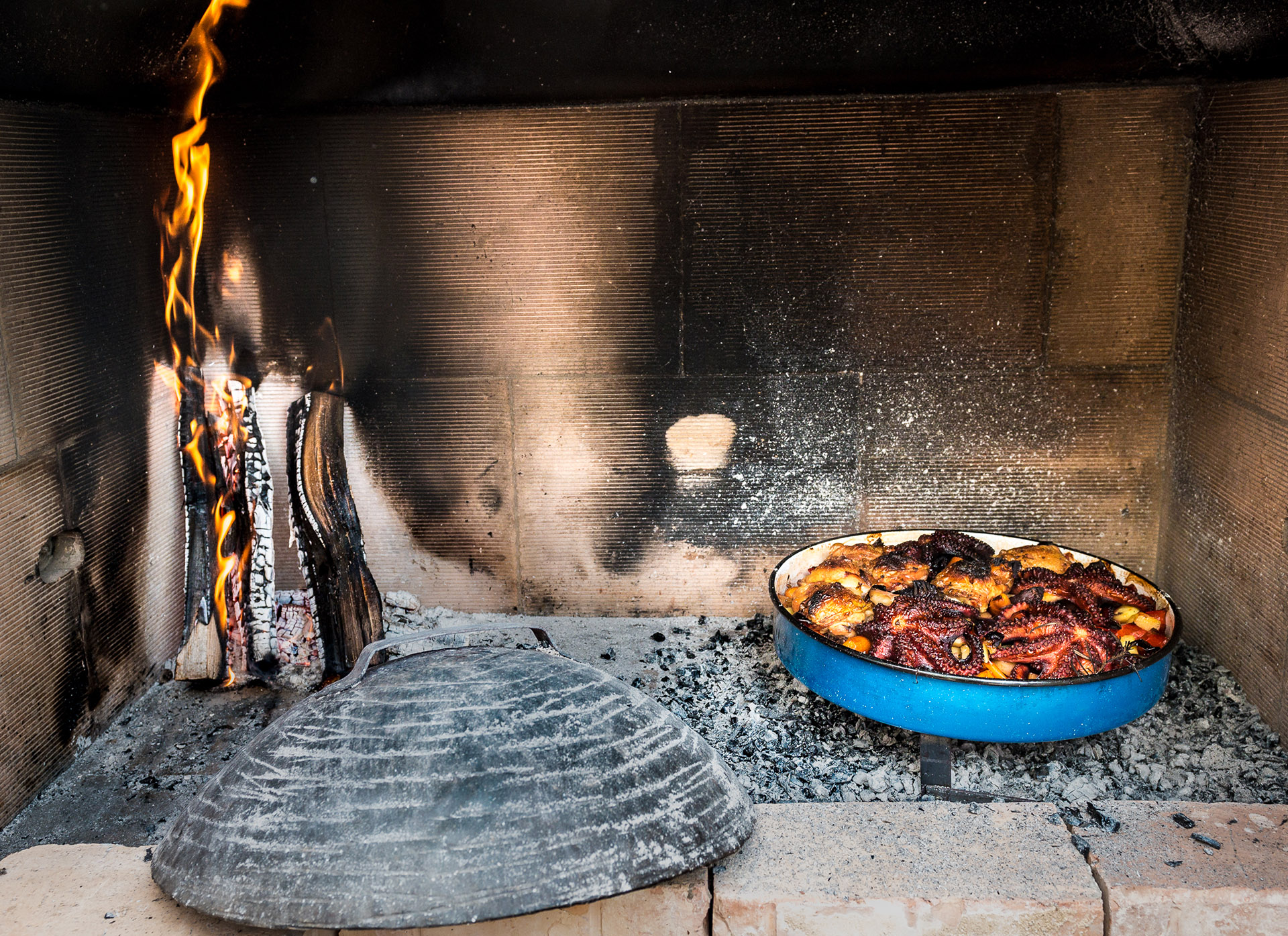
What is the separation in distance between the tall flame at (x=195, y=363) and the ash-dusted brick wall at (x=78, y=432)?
112 mm

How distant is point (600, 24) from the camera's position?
4113 millimetres

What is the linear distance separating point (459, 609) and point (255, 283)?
2.13 meters

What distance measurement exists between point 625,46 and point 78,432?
2.94 meters

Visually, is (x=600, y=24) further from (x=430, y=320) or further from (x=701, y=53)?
(x=430, y=320)

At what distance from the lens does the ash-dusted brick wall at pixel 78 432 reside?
420 centimetres

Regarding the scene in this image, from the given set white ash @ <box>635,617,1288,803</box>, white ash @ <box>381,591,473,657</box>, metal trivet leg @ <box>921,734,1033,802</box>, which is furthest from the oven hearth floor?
white ash @ <box>381,591,473,657</box>

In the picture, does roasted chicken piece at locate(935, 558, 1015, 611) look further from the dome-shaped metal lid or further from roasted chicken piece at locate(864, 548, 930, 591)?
the dome-shaped metal lid

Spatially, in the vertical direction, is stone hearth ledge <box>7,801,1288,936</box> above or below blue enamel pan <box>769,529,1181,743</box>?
below

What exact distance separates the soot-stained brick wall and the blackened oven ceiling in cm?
70

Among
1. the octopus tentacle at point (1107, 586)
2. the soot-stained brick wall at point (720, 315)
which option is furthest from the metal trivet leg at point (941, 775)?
the soot-stained brick wall at point (720, 315)

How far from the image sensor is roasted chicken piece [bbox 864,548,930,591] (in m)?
4.77

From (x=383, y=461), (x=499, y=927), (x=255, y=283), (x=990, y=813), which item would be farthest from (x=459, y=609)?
(x=990, y=813)

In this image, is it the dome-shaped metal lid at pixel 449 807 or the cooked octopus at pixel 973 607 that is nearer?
the dome-shaped metal lid at pixel 449 807

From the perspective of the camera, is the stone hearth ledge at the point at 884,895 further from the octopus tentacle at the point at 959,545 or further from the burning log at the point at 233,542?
the burning log at the point at 233,542
